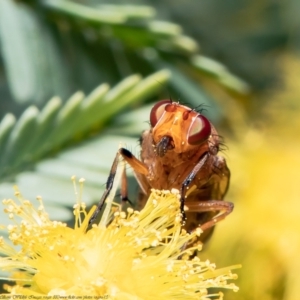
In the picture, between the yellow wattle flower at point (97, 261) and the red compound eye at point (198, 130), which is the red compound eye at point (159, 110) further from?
the yellow wattle flower at point (97, 261)

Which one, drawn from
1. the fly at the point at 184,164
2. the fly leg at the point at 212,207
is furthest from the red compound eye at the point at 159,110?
the fly leg at the point at 212,207

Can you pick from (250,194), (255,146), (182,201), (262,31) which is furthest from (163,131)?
(262,31)

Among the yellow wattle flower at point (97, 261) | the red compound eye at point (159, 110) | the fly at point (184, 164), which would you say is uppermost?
the red compound eye at point (159, 110)

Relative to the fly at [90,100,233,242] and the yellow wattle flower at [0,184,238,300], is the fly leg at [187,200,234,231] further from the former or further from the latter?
the yellow wattle flower at [0,184,238,300]

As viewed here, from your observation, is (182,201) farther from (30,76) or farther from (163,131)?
(30,76)

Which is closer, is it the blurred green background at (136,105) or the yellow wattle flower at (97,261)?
the yellow wattle flower at (97,261)

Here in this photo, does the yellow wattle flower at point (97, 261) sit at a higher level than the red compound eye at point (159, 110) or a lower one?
lower

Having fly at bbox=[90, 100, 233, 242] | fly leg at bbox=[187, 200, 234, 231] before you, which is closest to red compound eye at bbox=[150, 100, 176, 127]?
fly at bbox=[90, 100, 233, 242]
